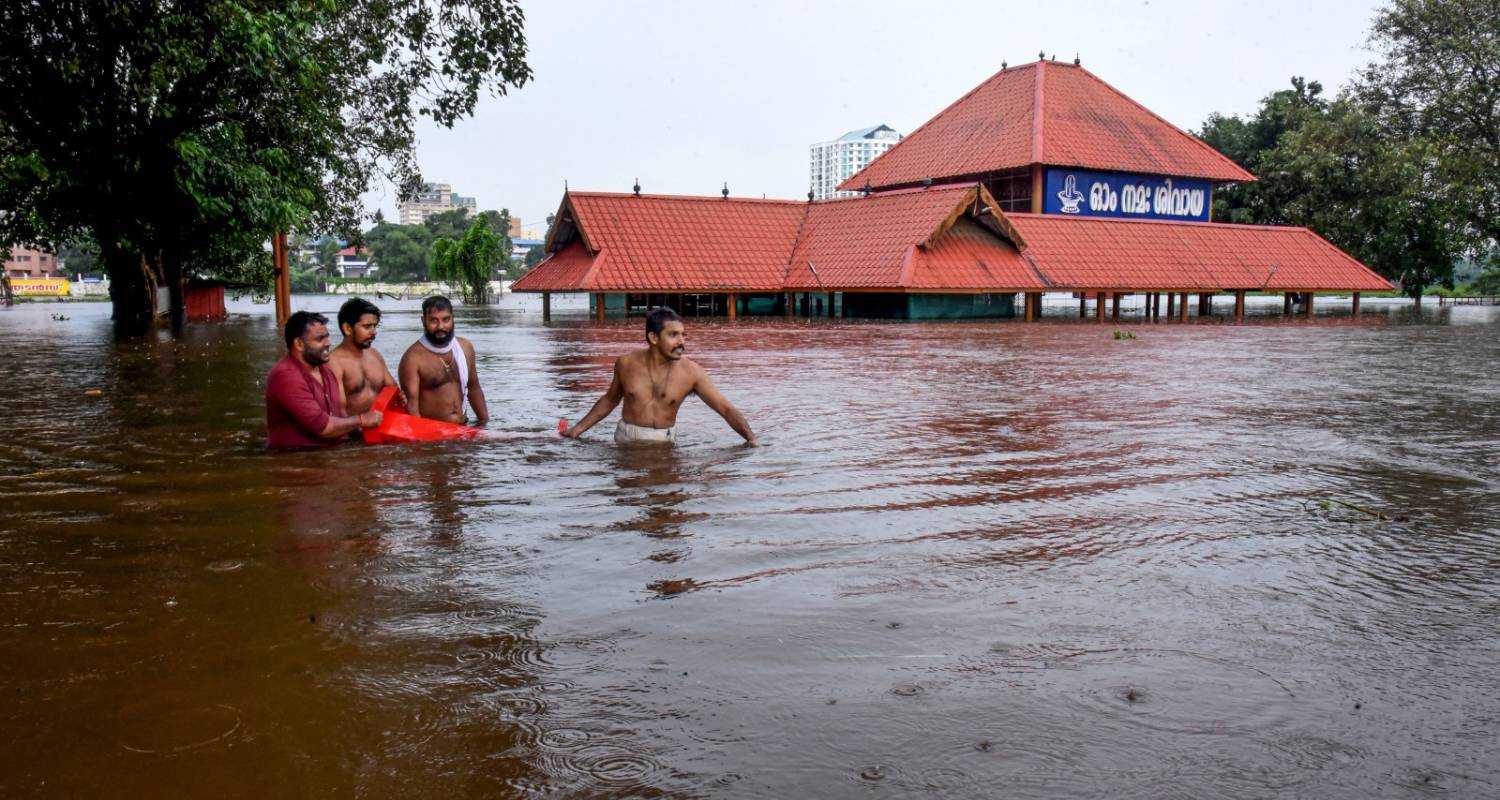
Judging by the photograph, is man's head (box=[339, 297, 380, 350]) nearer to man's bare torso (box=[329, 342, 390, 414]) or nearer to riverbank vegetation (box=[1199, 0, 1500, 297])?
man's bare torso (box=[329, 342, 390, 414])

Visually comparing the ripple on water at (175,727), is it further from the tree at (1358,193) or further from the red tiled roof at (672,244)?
the tree at (1358,193)

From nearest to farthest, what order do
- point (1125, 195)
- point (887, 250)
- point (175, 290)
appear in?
point (175, 290) < point (887, 250) < point (1125, 195)

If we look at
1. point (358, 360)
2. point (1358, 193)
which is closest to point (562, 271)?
point (358, 360)

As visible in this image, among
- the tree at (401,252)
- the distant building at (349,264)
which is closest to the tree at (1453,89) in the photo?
the tree at (401,252)

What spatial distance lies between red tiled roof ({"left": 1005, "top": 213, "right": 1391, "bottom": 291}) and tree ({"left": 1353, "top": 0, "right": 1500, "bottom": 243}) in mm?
4679

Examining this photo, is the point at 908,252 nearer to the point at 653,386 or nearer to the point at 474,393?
Result: the point at 474,393

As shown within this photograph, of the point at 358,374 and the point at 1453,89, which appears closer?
the point at 358,374

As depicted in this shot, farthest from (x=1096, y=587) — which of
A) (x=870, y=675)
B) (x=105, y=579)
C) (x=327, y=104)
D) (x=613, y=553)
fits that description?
(x=327, y=104)

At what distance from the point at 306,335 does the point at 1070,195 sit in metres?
31.3

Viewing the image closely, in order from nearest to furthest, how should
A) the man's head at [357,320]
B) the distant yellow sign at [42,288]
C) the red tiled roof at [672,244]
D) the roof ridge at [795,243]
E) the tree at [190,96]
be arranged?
the man's head at [357,320] < the tree at [190,96] < the red tiled roof at [672,244] < the roof ridge at [795,243] < the distant yellow sign at [42,288]

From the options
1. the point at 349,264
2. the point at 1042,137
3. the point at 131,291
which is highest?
the point at 1042,137

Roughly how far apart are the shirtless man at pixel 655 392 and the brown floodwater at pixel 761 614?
32cm

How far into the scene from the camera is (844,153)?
273 ft

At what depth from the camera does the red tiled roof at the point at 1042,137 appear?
35125 millimetres
